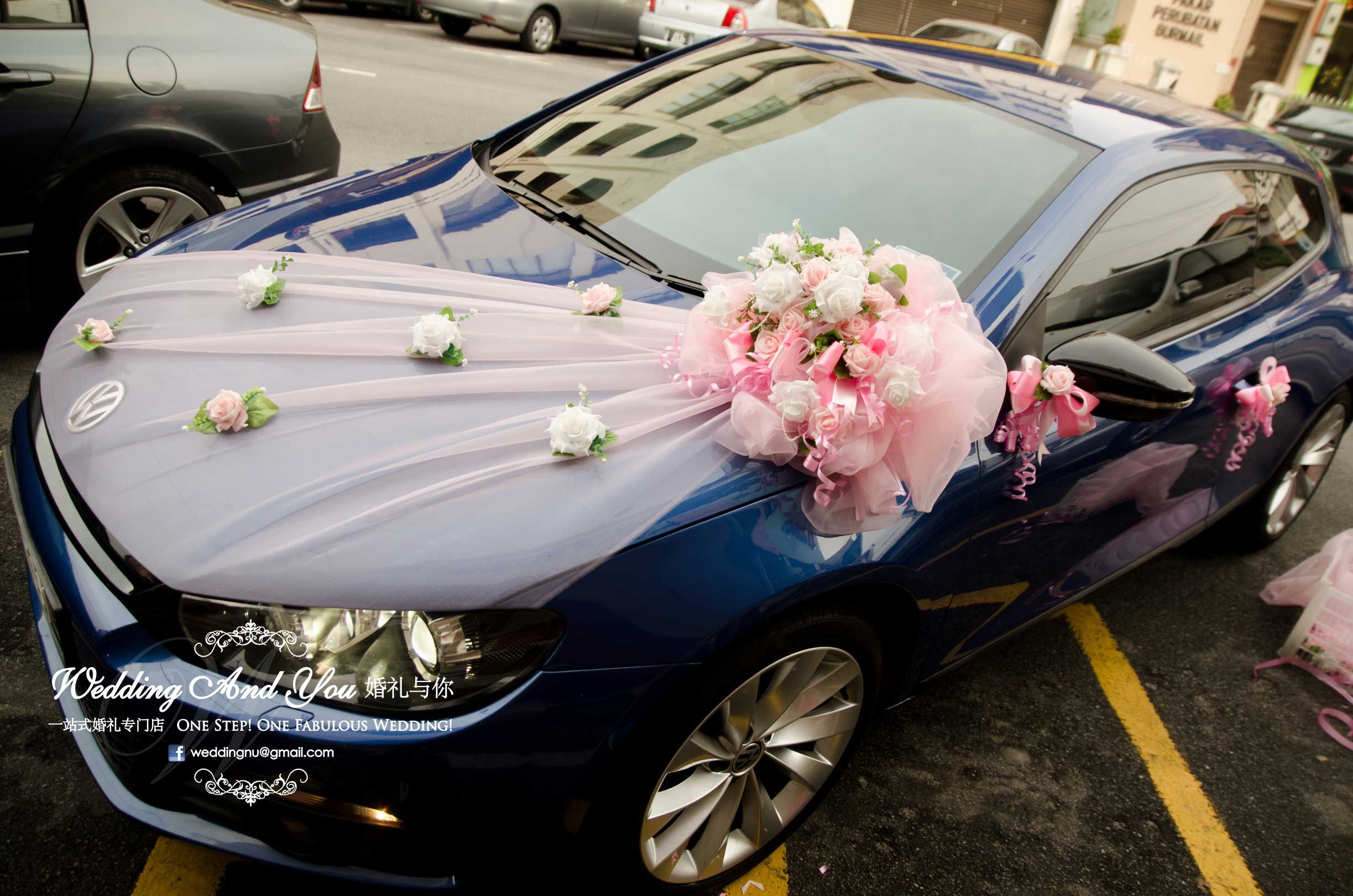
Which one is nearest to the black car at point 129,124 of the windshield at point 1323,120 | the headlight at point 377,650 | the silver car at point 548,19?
the headlight at point 377,650

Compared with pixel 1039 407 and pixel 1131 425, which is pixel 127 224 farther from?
pixel 1131 425

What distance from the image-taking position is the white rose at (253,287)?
78.6 inches

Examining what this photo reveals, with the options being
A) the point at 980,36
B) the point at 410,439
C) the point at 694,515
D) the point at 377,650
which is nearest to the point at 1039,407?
the point at 694,515

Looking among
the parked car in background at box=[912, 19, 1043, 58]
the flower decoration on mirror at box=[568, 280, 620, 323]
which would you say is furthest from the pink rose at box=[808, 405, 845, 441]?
the parked car in background at box=[912, 19, 1043, 58]

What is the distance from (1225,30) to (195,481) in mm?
29766

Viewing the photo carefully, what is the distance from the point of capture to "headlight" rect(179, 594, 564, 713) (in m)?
1.44

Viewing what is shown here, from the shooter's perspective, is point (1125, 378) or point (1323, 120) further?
point (1323, 120)

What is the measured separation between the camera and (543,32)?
12281mm

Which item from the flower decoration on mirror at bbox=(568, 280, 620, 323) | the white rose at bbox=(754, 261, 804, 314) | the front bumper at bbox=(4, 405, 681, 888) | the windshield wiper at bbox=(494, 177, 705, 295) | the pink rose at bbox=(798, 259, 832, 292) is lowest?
the front bumper at bbox=(4, 405, 681, 888)

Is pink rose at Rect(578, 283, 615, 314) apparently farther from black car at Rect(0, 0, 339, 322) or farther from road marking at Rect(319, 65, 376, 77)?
road marking at Rect(319, 65, 376, 77)

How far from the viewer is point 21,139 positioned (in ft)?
10.2

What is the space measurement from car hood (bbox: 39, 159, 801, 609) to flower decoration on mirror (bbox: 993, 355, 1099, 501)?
557 millimetres

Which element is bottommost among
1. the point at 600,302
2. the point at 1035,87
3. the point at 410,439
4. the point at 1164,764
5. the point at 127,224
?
the point at 1164,764

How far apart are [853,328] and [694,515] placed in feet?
1.47
